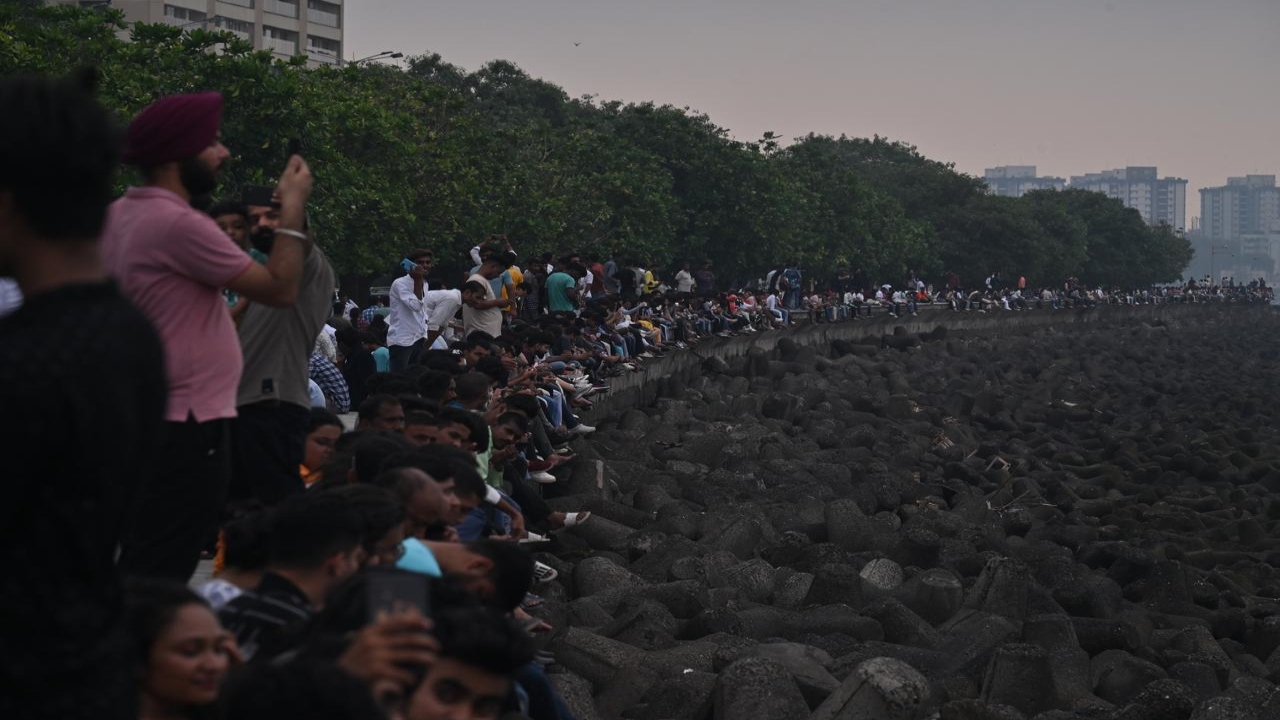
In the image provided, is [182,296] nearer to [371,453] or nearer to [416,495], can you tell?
[416,495]

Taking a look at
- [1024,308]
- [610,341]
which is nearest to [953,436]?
[610,341]

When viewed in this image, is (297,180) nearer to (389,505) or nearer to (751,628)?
(389,505)

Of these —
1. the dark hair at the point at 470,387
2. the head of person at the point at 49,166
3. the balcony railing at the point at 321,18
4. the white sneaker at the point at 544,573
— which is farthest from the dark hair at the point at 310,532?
the balcony railing at the point at 321,18

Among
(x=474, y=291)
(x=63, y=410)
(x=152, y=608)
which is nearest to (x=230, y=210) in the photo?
(x=152, y=608)

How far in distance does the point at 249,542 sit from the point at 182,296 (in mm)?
771

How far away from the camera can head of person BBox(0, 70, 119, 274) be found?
9.21 ft

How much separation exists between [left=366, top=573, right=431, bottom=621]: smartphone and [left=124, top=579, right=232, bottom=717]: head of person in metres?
0.42

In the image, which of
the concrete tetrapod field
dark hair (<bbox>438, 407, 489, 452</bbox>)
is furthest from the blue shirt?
dark hair (<bbox>438, 407, 489, 452</bbox>)

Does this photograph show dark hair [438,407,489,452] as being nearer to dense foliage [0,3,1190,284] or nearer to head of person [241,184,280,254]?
head of person [241,184,280,254]

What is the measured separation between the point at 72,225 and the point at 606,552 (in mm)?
10385

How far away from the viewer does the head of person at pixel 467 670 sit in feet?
12.1

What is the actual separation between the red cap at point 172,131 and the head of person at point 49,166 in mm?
1928

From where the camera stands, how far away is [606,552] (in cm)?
1311

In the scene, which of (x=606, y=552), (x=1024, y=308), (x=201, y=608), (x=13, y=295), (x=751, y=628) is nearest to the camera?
(x=201, y=608)
